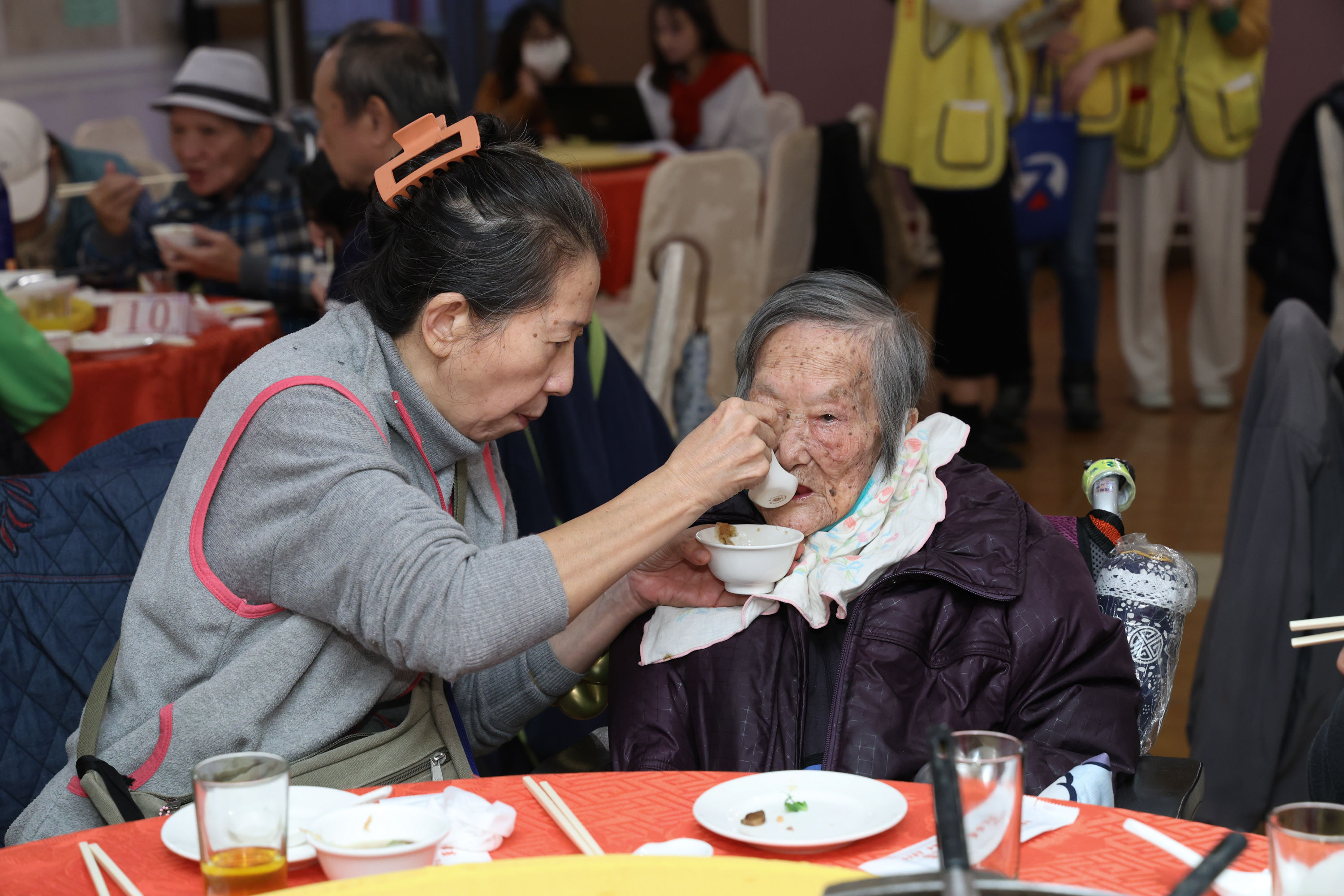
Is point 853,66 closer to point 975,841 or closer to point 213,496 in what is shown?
point 213,496

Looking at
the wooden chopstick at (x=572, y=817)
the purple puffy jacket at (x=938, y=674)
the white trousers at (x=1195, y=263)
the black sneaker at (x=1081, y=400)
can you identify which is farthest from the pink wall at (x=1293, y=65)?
the wooden chopstick at (x=572, y=817)

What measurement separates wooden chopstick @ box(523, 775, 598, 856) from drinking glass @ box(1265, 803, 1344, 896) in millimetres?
516

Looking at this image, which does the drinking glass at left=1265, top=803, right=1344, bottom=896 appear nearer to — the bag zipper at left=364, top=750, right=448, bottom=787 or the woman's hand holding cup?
the woman's hand holding cup

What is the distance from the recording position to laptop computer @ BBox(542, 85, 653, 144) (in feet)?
20.7

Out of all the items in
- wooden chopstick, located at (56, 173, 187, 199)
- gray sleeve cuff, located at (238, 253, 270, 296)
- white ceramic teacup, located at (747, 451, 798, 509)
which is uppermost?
wooden chopstick, located at (56, 173, 187, 199)

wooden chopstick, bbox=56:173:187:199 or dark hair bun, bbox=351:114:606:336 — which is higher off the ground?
wooden chopstick, bbox=56:173:187:199

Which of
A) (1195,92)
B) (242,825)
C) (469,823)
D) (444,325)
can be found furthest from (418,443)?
(1195,92)

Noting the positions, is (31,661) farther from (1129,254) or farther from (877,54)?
(877,54)

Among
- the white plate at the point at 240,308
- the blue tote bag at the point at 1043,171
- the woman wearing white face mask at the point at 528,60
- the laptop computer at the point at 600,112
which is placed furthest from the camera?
the woman wearing white face mask at the point at 528,60

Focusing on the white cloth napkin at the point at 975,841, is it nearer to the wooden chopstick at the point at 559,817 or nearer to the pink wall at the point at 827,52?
the wooden chopstick at the point at 559,817

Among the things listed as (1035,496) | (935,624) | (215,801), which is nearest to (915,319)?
(935,624)

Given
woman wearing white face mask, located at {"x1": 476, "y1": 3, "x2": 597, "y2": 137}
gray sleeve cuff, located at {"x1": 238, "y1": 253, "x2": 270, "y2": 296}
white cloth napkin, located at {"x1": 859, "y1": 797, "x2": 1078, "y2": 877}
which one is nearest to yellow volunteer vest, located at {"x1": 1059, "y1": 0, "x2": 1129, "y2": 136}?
woman wearing white face mask, located at {"x1": 476, "y1": 3, "x2": 597, "y2": 137}

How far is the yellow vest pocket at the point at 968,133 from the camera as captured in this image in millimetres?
4719

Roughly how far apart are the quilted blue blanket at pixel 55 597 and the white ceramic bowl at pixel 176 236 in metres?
2.00
